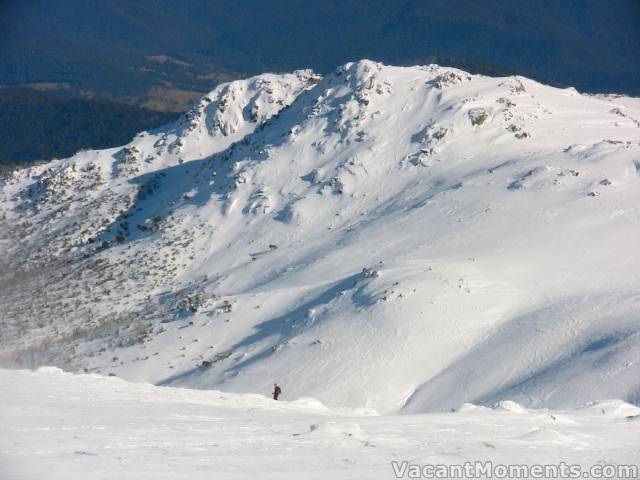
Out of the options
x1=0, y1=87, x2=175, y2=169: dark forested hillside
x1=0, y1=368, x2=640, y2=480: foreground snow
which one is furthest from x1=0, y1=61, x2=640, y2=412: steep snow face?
x1=0, y1=87, x2=175, y2=169: dark forested hillside

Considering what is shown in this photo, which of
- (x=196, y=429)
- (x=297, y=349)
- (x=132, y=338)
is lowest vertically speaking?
(x=132, y=338)

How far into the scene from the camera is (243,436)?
45.0 feet

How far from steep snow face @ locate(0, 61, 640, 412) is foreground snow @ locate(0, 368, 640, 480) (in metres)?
9.97

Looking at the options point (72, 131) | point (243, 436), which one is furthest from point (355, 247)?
point (72, 131)

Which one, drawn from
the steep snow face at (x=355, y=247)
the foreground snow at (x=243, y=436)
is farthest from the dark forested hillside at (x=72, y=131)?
the foreground snow at (x=243, y=436)

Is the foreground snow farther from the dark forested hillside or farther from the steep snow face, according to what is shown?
the dark forested hillside

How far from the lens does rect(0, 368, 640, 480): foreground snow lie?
37.2 ft

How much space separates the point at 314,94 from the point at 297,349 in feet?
109

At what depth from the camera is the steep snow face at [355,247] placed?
2983 cm

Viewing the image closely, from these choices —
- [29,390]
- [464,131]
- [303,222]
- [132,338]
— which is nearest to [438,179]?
[464,131]

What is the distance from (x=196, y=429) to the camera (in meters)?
14.1

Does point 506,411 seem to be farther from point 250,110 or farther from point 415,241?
point 250,110

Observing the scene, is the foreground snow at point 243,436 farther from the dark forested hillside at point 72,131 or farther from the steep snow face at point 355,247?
the dark forested hillside at point 72,131

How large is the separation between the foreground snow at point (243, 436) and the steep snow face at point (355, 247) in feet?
32.7
